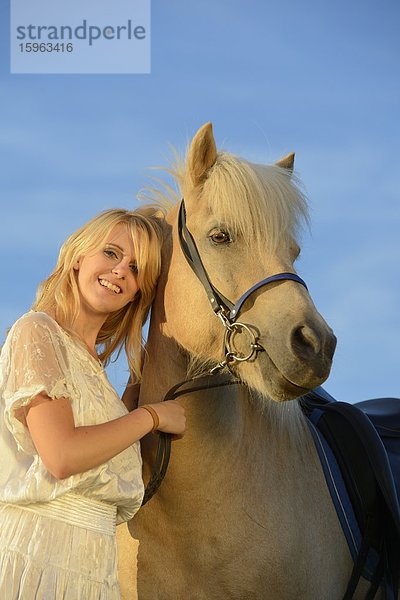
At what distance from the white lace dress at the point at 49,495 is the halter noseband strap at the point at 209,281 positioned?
66 centimetres

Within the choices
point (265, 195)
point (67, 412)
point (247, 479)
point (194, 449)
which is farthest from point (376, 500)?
point (67, 412)

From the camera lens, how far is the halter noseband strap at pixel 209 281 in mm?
3459

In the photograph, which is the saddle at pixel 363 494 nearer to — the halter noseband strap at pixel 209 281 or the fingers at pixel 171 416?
the fingers at pixel 171 416

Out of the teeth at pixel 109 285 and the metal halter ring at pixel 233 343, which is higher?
the teeth at pixel 109 285

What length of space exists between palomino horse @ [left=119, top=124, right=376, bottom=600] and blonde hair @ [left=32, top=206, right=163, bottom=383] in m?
0.08

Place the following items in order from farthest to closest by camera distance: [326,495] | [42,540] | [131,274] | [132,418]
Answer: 1. [326,495]
2. [131,274]
3. [132,418]
4. [42,540]

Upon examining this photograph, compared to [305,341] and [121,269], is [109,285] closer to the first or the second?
[121,269]

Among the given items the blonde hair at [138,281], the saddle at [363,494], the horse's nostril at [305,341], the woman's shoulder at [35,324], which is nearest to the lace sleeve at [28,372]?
the woman's shoulder at [35,324]

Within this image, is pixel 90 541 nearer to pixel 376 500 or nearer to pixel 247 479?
pixel 247 479

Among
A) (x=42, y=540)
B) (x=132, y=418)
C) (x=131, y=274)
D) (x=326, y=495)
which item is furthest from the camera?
(x=326, y=495)

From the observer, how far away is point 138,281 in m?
3.70

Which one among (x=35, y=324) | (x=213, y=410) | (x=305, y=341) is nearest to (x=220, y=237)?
(x=305, y=341)

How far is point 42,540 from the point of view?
294 centimetres

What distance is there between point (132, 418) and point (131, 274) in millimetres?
715
